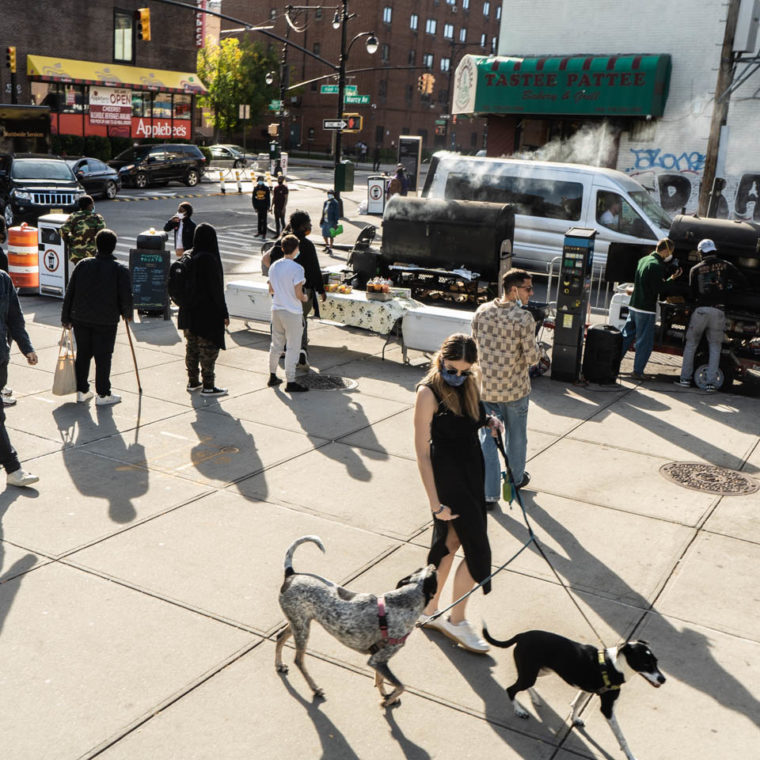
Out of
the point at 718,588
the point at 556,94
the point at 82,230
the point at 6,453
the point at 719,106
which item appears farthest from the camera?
the point at 556,94

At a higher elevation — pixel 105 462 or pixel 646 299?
pixel 646 299

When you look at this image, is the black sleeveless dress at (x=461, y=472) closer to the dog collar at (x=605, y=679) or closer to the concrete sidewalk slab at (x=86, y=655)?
the dog collar at (x=605, y=679)

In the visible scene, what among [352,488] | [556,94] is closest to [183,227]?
[352,488]

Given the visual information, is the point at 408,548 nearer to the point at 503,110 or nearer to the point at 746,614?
the point at 746,614

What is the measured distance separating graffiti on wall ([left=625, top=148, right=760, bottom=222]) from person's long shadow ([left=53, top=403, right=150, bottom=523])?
1723 cm

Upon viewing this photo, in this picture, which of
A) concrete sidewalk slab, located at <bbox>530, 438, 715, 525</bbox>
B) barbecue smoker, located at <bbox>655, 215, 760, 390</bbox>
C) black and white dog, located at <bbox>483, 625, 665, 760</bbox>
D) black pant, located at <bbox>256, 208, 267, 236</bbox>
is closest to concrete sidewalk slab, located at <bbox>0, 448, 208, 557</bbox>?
concrete sidewalk slab, located at <bbox>530, 438, 715, 525</bbox>

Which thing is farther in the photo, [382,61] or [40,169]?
[382,61]

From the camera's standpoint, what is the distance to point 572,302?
11141 millimetres

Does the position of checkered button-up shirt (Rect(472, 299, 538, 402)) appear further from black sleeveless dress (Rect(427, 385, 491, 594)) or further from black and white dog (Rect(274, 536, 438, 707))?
black and white dog (Rect(274, 536, 438, 707))

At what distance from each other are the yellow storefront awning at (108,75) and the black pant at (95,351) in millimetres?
35531

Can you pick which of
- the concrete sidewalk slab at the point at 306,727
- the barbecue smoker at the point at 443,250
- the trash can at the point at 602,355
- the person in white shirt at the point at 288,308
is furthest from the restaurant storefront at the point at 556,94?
the concrete sidewalk slab at the point at 306,727

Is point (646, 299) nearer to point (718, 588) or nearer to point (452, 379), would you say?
point (718, 588)

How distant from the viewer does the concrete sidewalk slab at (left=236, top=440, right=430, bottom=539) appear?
6.92 metres

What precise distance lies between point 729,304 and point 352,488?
21.5 feet
